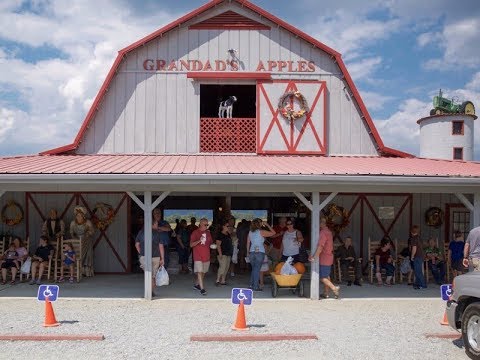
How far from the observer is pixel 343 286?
10.3 metres

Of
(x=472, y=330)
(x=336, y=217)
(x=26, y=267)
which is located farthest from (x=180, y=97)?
(x=472, y=330)

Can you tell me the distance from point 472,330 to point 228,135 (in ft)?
26.9

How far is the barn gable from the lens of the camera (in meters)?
12.3

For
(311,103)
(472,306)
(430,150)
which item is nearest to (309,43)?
(311,103)

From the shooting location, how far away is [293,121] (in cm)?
1244

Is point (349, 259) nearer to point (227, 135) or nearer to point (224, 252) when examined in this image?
point (224, 252)

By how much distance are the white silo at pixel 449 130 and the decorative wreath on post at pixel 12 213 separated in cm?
2567

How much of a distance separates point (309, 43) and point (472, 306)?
8949 mm

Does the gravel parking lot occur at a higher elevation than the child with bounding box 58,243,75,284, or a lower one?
lower

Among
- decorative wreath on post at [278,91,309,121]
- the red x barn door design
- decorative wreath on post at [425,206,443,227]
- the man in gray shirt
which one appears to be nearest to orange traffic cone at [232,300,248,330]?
the man in gray shirt

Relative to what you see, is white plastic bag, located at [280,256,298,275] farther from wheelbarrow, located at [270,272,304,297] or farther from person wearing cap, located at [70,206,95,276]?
person wearing cap, located at [70,206,95,276]

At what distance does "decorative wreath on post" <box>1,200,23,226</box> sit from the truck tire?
1051 centimetres

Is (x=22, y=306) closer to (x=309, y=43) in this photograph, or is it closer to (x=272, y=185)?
(x=272, y=185)

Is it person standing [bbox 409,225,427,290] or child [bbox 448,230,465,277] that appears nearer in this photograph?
person standing [bbox 409,225,427,290]
